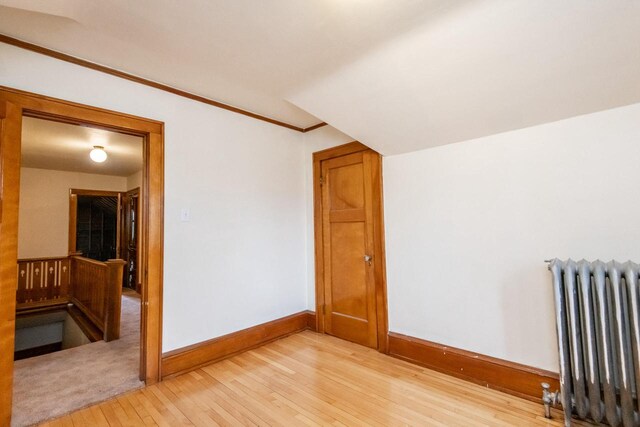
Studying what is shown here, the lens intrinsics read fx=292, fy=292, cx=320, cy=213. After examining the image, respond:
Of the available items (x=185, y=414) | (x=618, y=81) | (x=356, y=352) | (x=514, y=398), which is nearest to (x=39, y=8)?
(x=185, y=414)

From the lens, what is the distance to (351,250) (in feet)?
10.4

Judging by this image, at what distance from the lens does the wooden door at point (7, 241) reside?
172cm

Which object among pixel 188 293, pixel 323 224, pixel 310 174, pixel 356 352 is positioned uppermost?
pixel 310 174

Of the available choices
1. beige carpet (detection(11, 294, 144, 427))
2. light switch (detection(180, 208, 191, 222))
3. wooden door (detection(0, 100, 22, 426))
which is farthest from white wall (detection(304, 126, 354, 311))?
wooden door (detection(0, 100, 22, 426))

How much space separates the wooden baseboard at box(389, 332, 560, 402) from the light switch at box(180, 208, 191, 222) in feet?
7.09

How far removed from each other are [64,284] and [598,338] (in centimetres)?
744

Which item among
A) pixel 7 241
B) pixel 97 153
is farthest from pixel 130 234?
pixel 7 241

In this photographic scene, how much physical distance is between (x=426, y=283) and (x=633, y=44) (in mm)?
1945

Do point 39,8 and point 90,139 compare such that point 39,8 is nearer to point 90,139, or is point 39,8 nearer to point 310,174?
point 310,174

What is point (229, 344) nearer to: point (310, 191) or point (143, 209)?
point (143, 209)

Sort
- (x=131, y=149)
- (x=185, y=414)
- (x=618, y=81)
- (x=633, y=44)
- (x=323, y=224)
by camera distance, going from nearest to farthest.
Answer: (x=633, y=44), (x=618, y=81), (x=185, y=414), (x=323, y=224), (x=131, y=149)

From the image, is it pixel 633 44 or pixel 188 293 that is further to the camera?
pixel 188 293

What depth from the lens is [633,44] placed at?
1.42 m

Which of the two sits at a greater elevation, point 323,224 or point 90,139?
point 90,139
